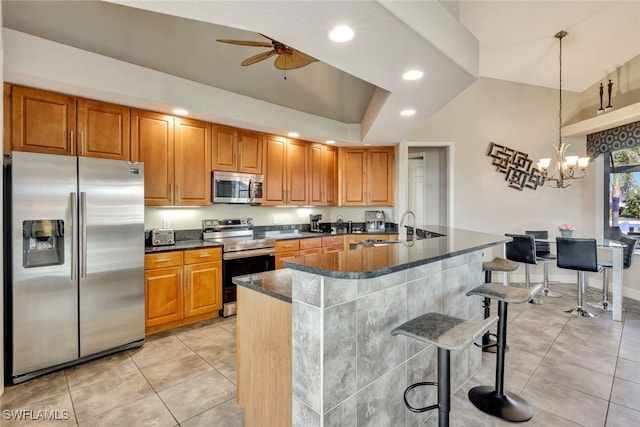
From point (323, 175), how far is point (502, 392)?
3.73 meters

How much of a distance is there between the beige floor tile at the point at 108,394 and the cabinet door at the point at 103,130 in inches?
77.4

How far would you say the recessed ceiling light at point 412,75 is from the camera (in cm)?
238

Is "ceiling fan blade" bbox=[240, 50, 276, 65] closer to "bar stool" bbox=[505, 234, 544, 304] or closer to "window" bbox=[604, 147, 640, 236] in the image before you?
"bar stool" bbox=[505, 234, 544, 304]

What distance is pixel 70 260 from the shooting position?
8.17 feet

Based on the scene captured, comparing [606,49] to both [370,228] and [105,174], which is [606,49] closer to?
[370,228]

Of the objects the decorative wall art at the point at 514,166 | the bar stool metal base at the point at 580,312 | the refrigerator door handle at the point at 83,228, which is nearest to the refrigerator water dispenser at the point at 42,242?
the refrigerator door handle at the point at 83,228

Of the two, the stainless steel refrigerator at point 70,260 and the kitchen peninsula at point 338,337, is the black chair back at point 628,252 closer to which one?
the kitchen peninsula at point 338,337

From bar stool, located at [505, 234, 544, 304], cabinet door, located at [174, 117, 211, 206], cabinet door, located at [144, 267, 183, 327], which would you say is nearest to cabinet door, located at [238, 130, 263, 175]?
cabinet door, located at [174, 117, 211, 206]

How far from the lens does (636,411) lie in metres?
1.99

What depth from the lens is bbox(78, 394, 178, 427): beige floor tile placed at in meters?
1.88

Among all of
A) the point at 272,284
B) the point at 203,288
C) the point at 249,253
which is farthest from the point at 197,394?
the point at 249,253

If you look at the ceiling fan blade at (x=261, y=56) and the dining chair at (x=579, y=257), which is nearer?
the ceiling fan blade at (x=261, y=56)

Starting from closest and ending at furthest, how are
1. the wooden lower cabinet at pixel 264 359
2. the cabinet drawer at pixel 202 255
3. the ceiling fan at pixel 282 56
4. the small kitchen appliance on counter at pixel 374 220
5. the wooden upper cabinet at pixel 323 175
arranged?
the wooden lower cabinet at pixel 264 359
the ceiling fan at pixel 282 56
the cabinet drawer at pixel 202 255
the wooden upper cabinet at pixel 323 175
the small kitchen appliance on counter at pixel 374 220

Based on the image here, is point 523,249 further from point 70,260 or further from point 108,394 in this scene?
point 70,260
